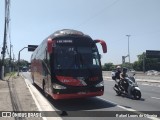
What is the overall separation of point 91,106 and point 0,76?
30.4 meters

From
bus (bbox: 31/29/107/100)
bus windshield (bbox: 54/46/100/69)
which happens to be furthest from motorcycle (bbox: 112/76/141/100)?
bus windshield (bbox: 54/46/100/69)

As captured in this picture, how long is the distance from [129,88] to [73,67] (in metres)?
3.87

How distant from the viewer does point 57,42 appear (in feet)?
47.6

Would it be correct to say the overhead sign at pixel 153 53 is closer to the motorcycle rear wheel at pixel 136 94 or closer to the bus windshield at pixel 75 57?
the motorcycle rear wheel at pixel 136 94

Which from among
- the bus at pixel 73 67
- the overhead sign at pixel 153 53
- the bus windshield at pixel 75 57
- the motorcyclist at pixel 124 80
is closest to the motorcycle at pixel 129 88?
the motorcyclist at pixel 124 80

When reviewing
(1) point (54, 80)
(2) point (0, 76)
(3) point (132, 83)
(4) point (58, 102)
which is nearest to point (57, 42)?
(1) point (54, 80)

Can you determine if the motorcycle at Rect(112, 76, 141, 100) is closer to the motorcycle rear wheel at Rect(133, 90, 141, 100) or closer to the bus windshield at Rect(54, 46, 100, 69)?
the motorcycle rear wheel at Rect(133, 90, 141, 100)

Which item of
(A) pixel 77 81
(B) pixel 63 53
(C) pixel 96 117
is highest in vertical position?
(B) pixel 63 53

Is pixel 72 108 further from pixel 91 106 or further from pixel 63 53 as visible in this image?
pixel 63 53

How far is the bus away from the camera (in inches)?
539

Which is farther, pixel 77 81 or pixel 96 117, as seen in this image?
pixel 77 81

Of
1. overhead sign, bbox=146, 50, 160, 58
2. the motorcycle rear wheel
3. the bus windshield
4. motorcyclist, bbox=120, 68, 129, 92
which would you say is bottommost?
the motorcycle rear wheel

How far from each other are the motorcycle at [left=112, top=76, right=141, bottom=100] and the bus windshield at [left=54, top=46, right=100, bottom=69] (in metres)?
2.78

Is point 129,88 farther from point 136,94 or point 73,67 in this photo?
point 73,67
